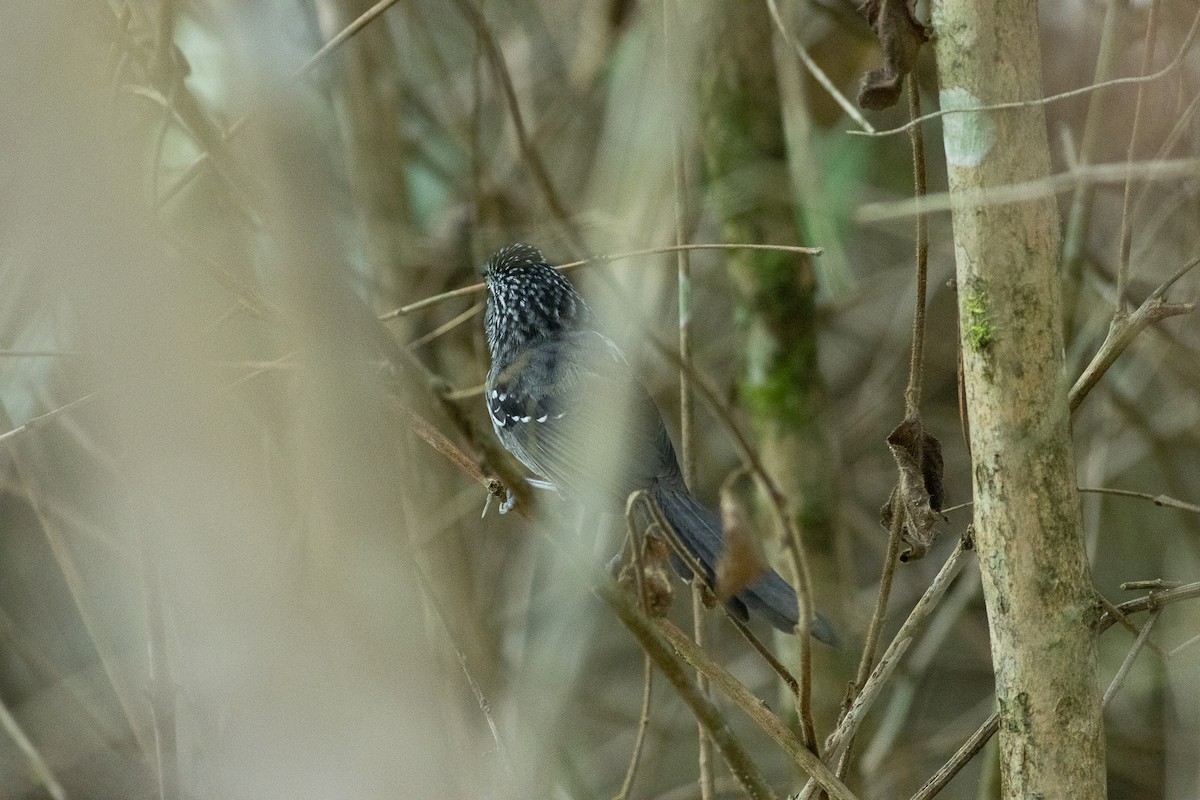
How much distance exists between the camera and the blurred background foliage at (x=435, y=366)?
2.90 ft

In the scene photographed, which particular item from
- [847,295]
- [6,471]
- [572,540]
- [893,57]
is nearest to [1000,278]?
[893,57]

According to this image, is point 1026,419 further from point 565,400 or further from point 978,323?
point 565,400

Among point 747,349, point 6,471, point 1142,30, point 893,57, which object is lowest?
point 747,349

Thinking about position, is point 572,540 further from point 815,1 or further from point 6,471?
point 6,471

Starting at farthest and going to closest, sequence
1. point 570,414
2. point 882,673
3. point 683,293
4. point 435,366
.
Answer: point 435,366, point 570,414, point 683,293, point 882,673

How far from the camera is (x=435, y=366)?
13.2 ft

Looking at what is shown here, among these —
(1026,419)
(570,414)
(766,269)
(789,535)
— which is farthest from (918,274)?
(570,414)

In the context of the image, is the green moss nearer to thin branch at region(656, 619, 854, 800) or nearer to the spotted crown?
thin branch at region(656, 619, 854, 800)

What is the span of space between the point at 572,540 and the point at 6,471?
291cm

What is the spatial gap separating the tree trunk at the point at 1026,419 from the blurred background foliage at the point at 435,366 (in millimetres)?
172

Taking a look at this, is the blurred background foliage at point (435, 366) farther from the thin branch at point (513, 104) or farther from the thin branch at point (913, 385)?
the thin branch at point (913, 385)

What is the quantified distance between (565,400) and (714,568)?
3.22ft

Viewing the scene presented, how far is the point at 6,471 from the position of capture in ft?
11.8

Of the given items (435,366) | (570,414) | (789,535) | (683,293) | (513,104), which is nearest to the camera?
(789,535)
